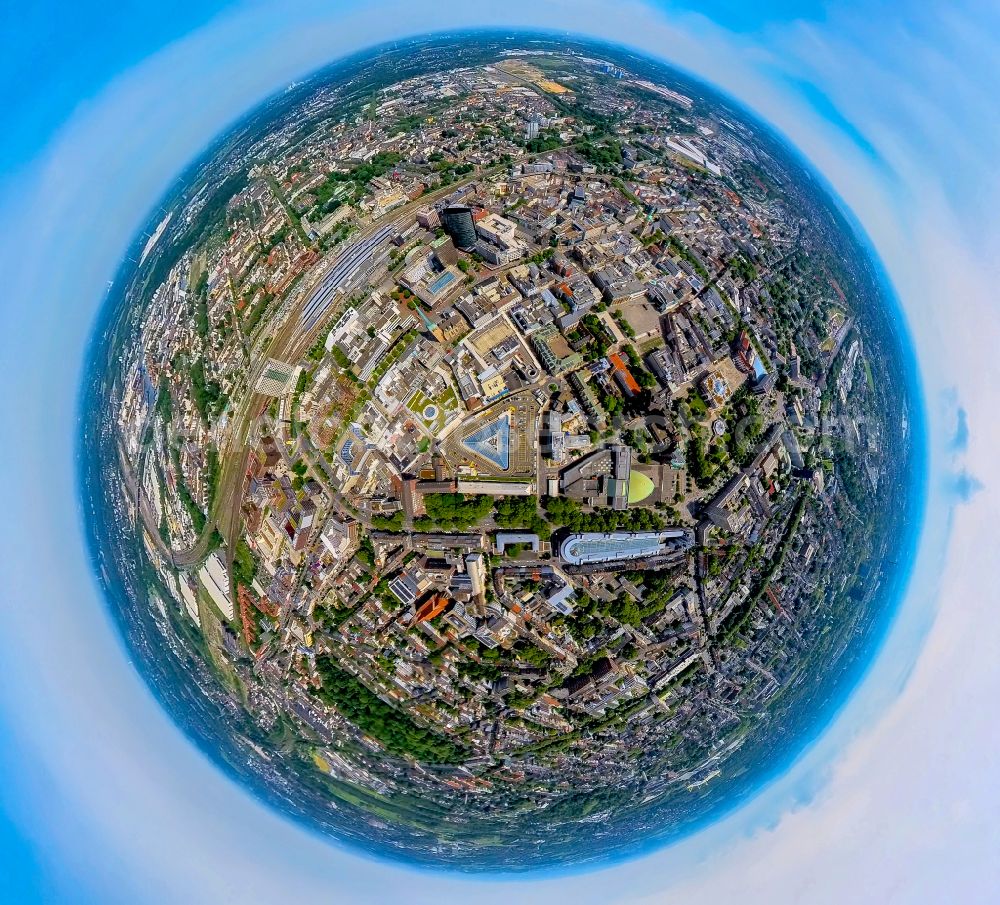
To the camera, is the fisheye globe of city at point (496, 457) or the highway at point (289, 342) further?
the highway at point (289, 342)

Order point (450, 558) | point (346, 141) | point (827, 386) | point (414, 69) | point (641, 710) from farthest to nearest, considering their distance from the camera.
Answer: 1. point (414, 69)
2. point (346, 141)
3. point (827, 386)
4. point (641, 710)
5. point (450, 558)

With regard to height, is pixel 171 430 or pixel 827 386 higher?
pixel 827 386

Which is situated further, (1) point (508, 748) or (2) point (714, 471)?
(1) point (508, 748)

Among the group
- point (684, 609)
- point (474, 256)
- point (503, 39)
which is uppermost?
point (503, 39)

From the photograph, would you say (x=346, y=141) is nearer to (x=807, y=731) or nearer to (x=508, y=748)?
(x=508, y=748)

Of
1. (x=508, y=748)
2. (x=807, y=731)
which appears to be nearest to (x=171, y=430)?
(x=508, y=748)

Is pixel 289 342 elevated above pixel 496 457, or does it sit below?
above

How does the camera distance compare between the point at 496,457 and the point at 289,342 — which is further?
the point at 289,342

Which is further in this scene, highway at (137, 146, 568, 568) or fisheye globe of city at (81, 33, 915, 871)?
highway at (137, 146, 568, 568)
